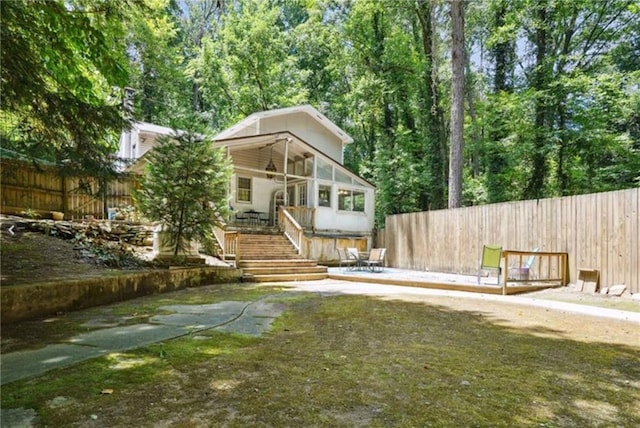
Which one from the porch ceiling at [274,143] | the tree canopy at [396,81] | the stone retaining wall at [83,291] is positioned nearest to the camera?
the stone retaining wall at [83,291]

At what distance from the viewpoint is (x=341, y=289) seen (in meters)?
8.86

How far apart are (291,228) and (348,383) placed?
35.8 feet

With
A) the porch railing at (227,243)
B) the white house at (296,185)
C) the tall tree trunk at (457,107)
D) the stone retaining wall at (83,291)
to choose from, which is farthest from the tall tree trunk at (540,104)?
the stone retaining wall at (83,291)

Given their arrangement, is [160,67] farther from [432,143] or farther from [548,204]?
[548,204]

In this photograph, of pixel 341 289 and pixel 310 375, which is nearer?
pixel 310 375

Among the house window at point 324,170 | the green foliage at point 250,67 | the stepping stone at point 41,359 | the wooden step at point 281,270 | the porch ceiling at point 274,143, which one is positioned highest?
the green foliage at point 250,67

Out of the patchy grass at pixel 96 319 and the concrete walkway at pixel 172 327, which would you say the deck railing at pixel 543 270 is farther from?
the patchy grass at pixel 96 319

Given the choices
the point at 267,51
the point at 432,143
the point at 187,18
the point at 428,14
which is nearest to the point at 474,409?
the point at 432,143

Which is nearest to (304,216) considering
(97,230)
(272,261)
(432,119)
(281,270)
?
(272,261)

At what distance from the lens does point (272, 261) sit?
37.4 ft

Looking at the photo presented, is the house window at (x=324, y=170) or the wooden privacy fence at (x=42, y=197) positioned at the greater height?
the house window at (x=324, y=170)

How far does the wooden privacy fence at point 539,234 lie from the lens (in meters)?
7.30

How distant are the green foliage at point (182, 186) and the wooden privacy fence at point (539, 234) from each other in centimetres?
739

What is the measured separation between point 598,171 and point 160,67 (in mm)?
A: 26547
